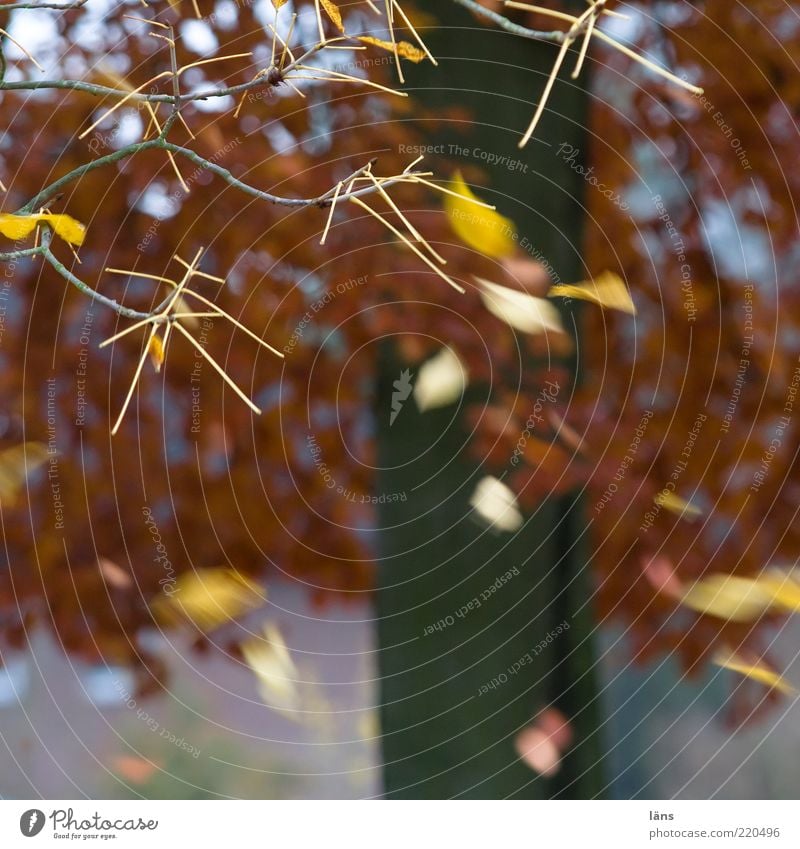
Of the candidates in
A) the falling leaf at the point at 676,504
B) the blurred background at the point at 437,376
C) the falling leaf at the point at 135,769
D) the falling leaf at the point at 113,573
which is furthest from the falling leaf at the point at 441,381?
the falling leaf at the point at 135,769

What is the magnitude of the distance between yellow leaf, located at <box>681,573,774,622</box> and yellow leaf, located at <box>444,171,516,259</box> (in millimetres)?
336

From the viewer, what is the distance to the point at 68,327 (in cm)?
75

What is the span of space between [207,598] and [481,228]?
1.32 ft

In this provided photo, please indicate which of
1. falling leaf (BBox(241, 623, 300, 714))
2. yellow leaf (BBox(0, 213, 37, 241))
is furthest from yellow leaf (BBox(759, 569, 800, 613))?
yellow leaf (BBox(0, 213, 37, 241))

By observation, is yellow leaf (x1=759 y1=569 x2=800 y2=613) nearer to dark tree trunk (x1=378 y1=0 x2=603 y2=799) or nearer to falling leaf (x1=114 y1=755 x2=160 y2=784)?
dark tree trunk (x1=378 y1=0 x2=603 y2=799)

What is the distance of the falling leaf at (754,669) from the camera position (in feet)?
2.60

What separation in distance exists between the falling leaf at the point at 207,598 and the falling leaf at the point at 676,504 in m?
0.36

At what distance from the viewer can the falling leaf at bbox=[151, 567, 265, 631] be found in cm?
77

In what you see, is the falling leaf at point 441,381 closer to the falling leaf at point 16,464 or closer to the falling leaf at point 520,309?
the falling leaf at point 520,309

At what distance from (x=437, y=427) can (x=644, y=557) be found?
0.22 m

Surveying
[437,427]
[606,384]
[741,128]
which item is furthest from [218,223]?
[741,128]
